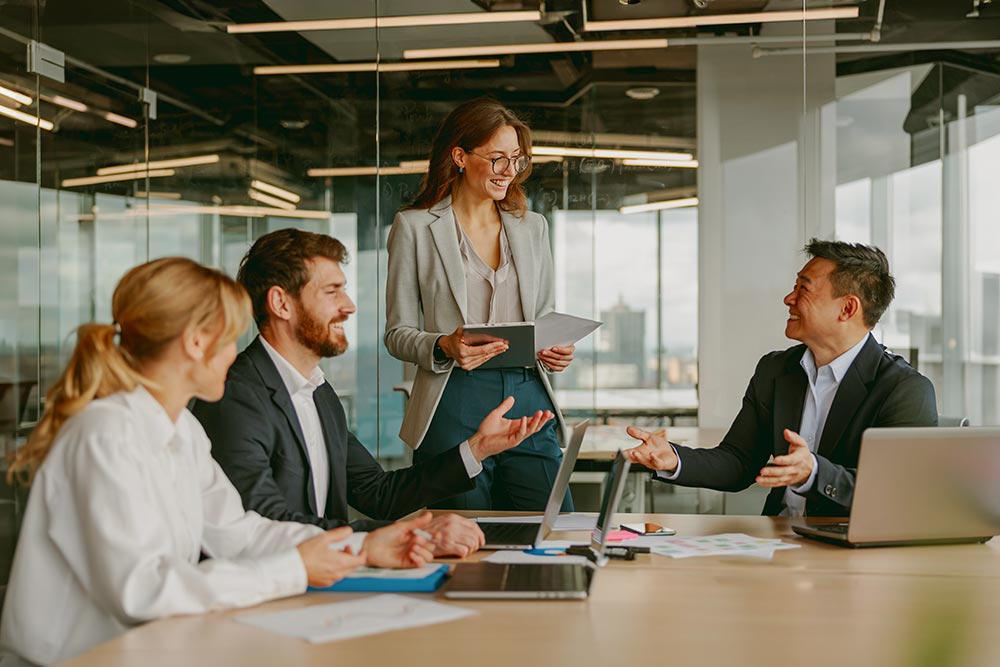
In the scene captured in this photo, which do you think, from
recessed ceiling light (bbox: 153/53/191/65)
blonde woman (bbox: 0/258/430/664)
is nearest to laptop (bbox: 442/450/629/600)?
blonde woman (bbox: 0/258/430/664)

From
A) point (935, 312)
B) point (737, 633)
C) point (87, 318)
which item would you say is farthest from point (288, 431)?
point (935, 312)

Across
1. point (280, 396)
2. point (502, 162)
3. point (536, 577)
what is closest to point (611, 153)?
point (502, 162)

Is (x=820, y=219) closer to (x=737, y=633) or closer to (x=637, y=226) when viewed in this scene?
(x=637, y=226)

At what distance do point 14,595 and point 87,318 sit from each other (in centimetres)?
335

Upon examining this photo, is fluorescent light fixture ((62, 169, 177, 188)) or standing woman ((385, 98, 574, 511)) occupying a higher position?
fluorescent light fixture ((62, 169, 177, 188))

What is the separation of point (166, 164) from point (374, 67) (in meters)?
1.11

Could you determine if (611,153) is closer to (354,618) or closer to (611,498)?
(611,498)

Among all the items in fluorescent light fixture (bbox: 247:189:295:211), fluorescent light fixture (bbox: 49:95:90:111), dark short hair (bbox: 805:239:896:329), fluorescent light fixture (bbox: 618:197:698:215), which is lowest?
dark short hair (bbox: 805:239:896:329)

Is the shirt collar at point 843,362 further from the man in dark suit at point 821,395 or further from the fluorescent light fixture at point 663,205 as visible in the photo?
the fluorescent light fixture at point 663,205

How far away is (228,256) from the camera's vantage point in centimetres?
529

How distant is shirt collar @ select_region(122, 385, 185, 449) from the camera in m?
1.75

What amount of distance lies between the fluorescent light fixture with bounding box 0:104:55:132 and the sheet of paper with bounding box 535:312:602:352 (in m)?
2.54

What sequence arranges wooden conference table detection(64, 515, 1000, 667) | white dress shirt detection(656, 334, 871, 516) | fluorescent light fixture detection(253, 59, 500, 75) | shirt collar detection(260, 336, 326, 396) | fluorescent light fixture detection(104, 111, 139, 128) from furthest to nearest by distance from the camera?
1. fluorescent light fixture detection(253, 59, 500, 75)
2. fluorescent light fixture detection(104, 111, 139, 128)
3. white dress shirt detection(656, 334, 871, 516)
4. shirt collar detection(260, 336, 326, 396)
5. wooden conference table detection(64, 515, 1000, 667)

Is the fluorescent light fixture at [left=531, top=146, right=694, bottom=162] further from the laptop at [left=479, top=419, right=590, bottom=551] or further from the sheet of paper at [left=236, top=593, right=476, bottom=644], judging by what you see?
the sheet of paper at [left=236, top=593, right=476, bottom=644]
